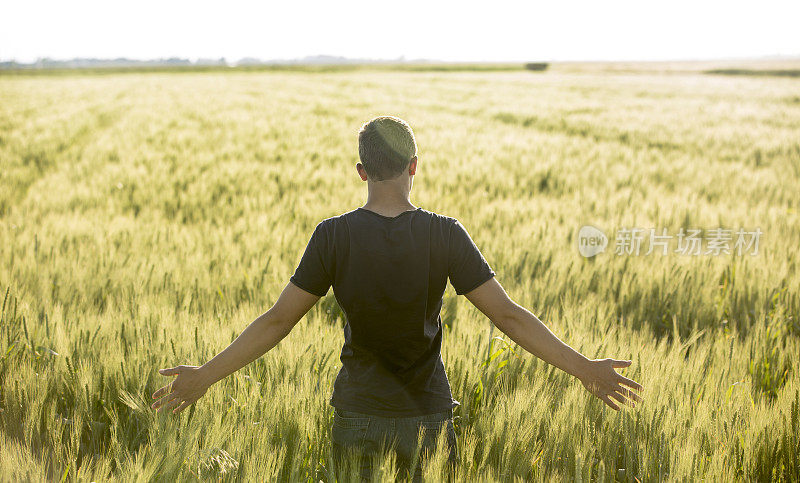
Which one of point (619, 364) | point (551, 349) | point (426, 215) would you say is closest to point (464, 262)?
point (426, 215)

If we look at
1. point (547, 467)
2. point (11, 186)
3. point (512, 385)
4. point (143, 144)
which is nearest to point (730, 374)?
point (512, 385)

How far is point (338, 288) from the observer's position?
149 centimetres

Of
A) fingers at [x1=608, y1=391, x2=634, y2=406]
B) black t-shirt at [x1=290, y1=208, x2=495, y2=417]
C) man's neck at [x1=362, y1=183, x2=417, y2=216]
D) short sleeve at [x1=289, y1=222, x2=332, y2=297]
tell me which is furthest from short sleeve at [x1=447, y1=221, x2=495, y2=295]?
fingers at [x1=608, y1=391, x2=634, y2=406]

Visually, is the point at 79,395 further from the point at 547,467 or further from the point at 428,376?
the point at 547,467

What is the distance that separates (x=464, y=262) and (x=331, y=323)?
1.14 m

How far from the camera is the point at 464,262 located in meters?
1.47

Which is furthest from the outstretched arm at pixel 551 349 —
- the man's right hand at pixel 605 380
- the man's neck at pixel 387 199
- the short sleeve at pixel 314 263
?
the short sleeve at pixel 314 263

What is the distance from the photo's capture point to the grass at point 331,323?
1419 mm

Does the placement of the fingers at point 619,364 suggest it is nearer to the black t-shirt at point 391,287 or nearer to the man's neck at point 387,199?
the black t-shirt at point 391,287

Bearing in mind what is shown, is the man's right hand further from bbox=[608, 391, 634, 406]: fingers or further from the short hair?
the short hair

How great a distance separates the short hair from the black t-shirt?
0.12 meters

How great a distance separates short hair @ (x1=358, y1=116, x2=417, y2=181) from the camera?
4.60ft

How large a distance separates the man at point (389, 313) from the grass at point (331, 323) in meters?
0.12

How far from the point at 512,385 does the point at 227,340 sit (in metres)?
0.96
